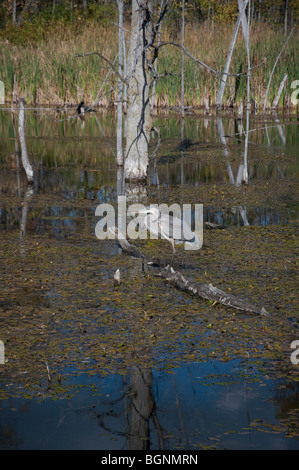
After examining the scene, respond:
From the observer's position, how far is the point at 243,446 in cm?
290

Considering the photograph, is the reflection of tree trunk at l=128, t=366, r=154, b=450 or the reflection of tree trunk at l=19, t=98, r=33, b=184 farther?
the reflection of tree trunk at l=19, t=98, r=33, b=184

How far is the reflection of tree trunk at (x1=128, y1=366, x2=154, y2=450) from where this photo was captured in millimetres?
2971

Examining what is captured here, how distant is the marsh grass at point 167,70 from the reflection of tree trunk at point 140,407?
14.9 meters

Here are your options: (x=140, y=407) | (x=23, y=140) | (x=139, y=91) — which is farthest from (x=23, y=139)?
(x=140, y=407)

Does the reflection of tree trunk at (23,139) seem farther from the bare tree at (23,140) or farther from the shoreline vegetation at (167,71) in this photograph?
Result: the shoreline vegetation at (167,71)

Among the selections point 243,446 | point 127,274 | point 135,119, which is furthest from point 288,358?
point 135,119

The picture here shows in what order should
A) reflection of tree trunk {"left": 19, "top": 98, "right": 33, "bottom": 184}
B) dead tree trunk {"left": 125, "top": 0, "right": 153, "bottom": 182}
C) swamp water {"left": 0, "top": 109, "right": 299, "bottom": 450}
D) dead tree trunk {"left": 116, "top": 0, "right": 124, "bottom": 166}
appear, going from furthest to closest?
dead tree trunk {"left": 116, "top": 0, "right": 124, "bottom": 166}
reflection of tree trunk {"left": 19, "top": 98, "right": 33, "bottom": 184}
dead tree trunk {"left": 125, "top": 0, "right": 153, "bottom": 182}
swamp water {"left": 0, "top": 109, "right": 299, "bottom": 450}

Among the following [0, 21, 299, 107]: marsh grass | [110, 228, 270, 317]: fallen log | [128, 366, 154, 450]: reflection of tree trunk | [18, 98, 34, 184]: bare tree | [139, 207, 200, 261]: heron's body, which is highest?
[0, 21, 299, 107]: marsh grass

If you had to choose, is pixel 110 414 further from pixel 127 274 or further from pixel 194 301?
pixel 127 274

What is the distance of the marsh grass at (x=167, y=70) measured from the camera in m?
18.2

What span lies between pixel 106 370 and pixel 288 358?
103 cm

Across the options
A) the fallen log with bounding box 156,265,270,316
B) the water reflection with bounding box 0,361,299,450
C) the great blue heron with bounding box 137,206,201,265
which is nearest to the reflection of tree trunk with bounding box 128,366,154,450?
the water reflection with bounding box 0,361,299,450

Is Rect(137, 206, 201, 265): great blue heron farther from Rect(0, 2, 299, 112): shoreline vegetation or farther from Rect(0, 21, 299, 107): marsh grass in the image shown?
Rect(0, 21, 299, 107): marsh grass

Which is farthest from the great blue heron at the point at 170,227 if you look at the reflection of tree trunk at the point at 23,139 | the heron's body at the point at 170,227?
the reflection of tree trunk at the point at 23,139
